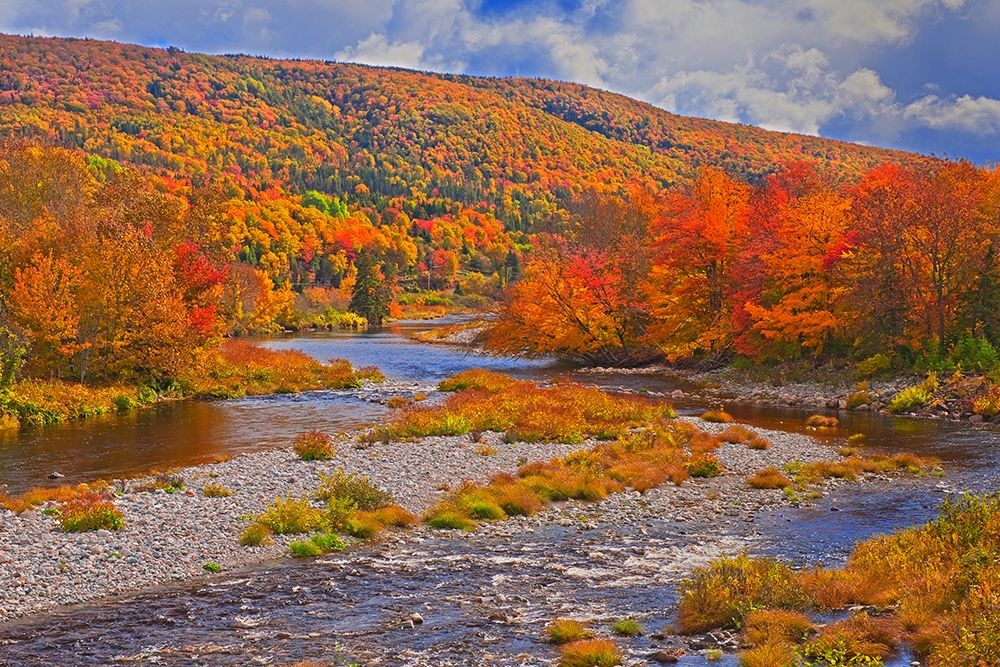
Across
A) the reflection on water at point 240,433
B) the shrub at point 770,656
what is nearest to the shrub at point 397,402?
the reflection on water at point 240,433

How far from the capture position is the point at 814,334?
47.7 metres

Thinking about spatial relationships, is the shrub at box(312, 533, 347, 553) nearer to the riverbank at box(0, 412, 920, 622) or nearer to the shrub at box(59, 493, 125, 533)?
the riverbank at box(0, 412, 920, 622)

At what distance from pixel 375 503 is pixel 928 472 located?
15684 millimetres

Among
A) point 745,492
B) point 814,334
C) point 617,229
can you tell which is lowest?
point 745,492

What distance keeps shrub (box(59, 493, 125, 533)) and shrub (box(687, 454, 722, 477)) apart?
14.7 m

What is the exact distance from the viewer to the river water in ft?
38.2

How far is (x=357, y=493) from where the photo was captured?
766 inches

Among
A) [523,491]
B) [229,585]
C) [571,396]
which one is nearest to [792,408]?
[571,396]

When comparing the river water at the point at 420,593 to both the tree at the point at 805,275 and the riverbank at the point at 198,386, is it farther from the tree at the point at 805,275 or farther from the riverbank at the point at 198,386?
the tree at the point at 805,275

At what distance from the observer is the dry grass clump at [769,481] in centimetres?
2272

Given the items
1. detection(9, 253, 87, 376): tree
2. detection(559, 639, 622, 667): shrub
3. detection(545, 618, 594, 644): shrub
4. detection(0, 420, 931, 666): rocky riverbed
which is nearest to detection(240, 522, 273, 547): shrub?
detection(0, 420, 931, 666): rocky riverbed

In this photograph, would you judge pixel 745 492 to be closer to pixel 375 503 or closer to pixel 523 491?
pixel 523 491

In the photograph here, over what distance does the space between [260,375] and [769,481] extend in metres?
33.6

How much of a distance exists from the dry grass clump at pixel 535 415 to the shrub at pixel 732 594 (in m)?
15.8
